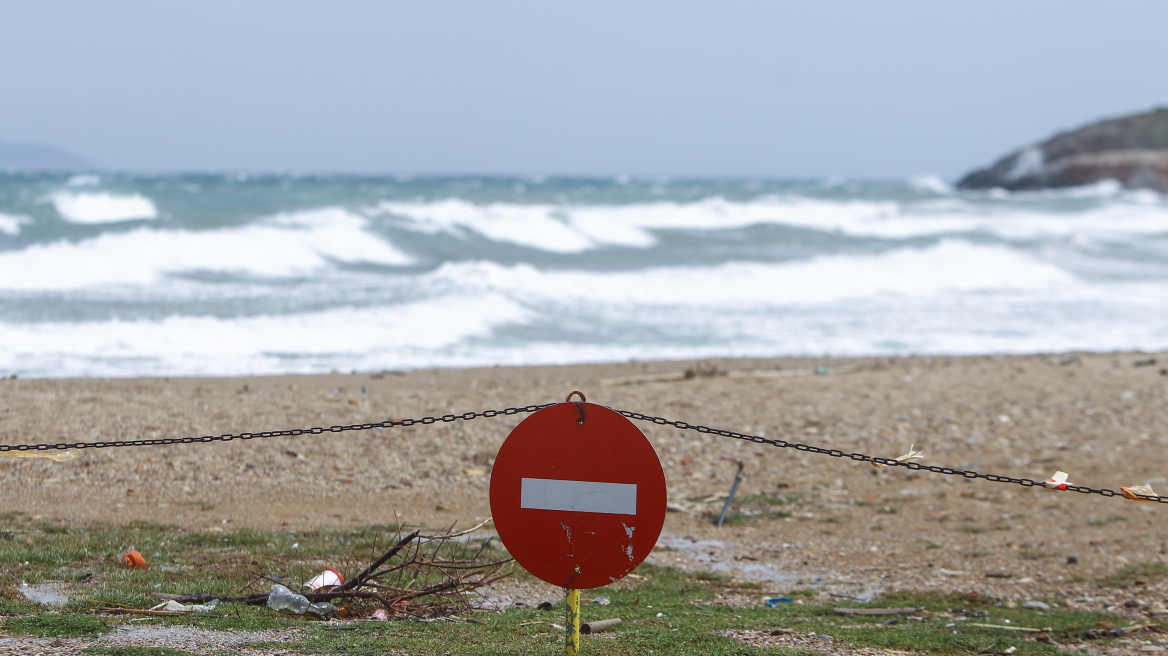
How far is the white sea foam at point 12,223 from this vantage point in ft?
81.3

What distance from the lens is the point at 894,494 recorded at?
825 centimetres

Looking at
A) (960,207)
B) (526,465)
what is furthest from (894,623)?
(960,207)

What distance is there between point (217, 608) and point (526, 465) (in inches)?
78.3

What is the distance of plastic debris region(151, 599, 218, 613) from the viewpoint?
4.56 meters

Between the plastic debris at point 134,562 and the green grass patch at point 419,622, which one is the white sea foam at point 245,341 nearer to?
the green grass patch at point 419,622

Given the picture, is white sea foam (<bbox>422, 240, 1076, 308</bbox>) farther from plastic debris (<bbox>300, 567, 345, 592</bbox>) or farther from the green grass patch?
plastic debris (<bbox>300, 567, 345, 592</bbox>)

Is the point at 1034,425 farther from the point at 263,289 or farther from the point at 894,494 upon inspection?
the point at 263,289

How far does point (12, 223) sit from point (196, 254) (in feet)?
21.1

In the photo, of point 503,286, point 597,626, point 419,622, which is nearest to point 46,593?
point 419,622

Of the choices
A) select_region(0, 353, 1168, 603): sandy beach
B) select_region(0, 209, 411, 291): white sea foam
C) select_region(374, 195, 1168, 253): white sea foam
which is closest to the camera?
select_region(0, 353, 1168, 603): sandy beach

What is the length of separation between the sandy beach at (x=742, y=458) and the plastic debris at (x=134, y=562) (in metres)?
1.23

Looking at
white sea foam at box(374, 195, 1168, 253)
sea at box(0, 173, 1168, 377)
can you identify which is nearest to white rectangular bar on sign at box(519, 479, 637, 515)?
sea at box(0, 173, 1168, 377)

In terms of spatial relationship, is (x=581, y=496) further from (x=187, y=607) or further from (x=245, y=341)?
(x=245, y=341)

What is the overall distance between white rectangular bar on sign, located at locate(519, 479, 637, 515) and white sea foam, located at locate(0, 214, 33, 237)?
2495 cm
